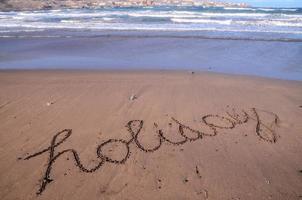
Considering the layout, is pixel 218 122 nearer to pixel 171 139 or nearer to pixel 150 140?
pixel 171 139

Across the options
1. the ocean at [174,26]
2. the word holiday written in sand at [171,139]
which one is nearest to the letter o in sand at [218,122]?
the word holiday written in sand at [171,139]

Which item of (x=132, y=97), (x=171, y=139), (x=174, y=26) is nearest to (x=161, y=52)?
(x=132, y=97)

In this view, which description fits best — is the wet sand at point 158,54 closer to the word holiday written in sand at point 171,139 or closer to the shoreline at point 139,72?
the shoreline at point 139,72

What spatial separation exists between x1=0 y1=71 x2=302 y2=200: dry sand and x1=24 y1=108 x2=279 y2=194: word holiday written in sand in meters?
0.02

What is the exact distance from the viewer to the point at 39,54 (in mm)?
11781

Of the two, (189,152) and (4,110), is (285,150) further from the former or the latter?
(4,110)

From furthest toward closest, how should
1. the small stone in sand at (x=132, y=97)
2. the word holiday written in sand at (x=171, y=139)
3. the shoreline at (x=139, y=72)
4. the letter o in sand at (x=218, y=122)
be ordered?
the shoreline at (x=139, y=72)
the small stone in sand at (x=132, y=97)
the letter o in sand at (x=218, y=122)
the word holiday written in sand at (x=171, y=139)

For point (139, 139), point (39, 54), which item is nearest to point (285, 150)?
point (139, 139)

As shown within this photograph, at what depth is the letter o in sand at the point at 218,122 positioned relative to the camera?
17.8 feet

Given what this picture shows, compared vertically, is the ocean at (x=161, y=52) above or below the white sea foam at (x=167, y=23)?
above

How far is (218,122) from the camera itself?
5582 mm

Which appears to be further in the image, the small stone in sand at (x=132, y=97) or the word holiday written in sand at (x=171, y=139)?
the small stone in sand at (x=132, y=97)

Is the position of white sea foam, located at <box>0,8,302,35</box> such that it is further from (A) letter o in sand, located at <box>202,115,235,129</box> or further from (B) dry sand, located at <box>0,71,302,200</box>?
(A) letter o in sand, located at <box>202,115,235,129</box>

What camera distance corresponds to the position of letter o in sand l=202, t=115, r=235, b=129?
5.44m
